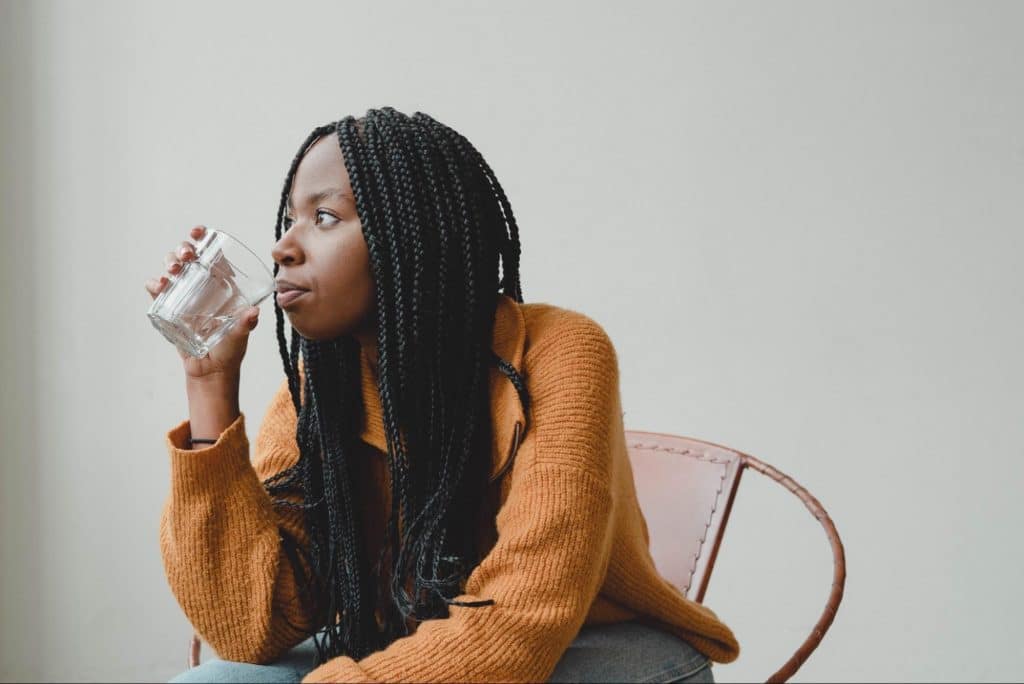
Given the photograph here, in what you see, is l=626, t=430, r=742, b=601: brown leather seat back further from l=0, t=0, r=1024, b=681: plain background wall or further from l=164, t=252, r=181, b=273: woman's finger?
l=164, t=252, r=181, b=273: woman's finger

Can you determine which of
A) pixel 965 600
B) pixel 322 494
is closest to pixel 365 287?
pixel 322 494

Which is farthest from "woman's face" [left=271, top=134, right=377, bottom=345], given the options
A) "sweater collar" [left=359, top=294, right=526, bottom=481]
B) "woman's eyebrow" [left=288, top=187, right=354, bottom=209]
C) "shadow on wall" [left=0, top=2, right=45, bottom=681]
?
"shadow on wall" [left=0, top=2, right=45, bottom=681]

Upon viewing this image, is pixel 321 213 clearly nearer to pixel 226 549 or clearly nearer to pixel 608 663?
pixel 226 549

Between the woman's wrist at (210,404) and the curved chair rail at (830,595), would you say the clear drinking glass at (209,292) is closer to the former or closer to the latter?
the woman's wrist at (210,404)

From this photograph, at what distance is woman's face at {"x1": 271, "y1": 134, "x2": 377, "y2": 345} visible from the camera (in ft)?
3.19

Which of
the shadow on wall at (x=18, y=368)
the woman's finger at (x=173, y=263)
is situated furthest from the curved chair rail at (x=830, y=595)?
the shadow on wall at (x=18, y=368)

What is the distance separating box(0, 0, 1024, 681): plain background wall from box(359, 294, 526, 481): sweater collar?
810 mm

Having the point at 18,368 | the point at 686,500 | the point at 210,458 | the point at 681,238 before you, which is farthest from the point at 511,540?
the point at 18,368

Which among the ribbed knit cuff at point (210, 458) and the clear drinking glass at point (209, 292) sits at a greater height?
the clear drinking glass at point (209, 292)

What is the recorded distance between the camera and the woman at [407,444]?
97 cm

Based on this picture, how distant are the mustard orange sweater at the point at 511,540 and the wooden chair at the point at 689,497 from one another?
0.75 feet

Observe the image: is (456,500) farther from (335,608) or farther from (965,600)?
(965,600)

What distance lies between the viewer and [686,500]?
53.4 inches

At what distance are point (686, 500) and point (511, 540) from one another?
52 centimetres
